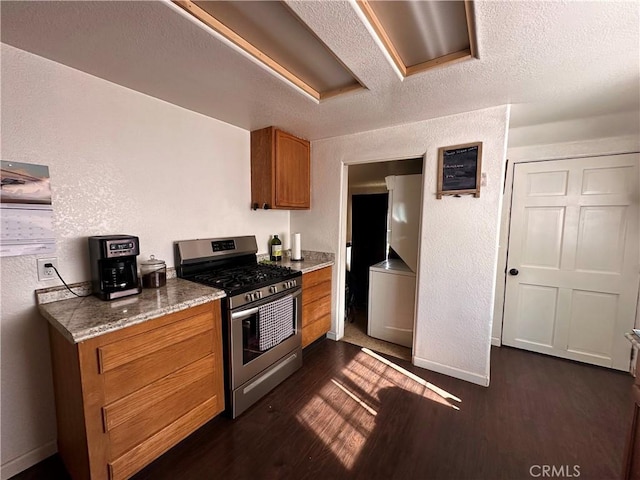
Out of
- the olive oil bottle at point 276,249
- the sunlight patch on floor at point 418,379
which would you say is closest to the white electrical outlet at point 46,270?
the olive oil bottle at point 276,249

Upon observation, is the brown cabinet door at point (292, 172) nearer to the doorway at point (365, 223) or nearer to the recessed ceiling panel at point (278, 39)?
the recessed ceiling panel at point (278, 39)

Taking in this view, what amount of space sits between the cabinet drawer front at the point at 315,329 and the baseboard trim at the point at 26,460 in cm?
175

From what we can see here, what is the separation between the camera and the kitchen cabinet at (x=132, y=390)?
1152mm

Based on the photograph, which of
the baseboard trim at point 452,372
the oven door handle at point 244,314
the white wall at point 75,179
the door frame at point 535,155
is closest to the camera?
the white wall at point 75,179

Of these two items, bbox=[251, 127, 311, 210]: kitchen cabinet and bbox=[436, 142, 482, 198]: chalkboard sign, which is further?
bbox=[251, 127, 311, 210]: kitchen cabinet

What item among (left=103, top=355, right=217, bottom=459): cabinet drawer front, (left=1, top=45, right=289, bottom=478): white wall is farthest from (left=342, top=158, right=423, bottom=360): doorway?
(left=1, top=45, right=289, bottom=478): white wall

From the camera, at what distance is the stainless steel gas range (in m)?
1.73

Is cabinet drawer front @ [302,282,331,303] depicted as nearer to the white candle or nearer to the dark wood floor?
the white candle

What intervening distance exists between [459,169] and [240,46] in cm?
179

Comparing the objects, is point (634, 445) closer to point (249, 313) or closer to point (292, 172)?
point (249, 313)

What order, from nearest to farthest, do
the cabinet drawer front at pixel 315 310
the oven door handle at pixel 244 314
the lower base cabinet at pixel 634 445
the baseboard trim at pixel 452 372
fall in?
the lower base cabinet at pixel 634 445 → the oven door handle at pixel 244 314 → the baseboard trim at pixel 452 372 → the cabinet drawer front at pixel 315 310

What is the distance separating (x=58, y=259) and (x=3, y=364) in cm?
57

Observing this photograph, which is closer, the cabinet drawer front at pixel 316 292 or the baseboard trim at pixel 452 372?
the baseboard trim at pixel 452 372

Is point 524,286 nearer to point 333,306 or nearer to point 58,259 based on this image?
point 333,306
